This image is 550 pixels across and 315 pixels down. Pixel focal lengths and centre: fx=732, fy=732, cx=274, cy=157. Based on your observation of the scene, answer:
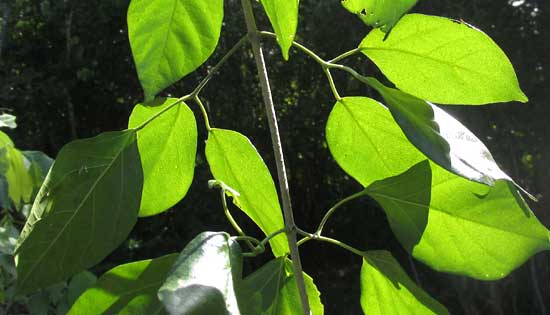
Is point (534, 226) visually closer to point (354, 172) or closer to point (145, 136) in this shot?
point (354, 172)

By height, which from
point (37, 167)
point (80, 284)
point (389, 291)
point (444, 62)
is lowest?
point (80, 284)

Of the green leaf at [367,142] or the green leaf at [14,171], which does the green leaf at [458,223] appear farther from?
the green leaf at [14,171]

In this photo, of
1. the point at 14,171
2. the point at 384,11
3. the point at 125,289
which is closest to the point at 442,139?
the point at 384,11

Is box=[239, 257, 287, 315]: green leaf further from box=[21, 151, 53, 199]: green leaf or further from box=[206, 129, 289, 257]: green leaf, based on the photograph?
box=[21, 151, 53, 199]: green leaf

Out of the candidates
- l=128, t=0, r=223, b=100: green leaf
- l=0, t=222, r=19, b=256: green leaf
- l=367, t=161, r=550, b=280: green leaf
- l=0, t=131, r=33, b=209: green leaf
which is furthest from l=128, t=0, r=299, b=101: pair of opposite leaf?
l=0, t=222, r=19, b=256: green leaf

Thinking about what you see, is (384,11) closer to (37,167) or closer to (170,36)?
(170,36)

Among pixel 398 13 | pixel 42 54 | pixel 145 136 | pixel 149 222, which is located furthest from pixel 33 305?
pixel 42 54
